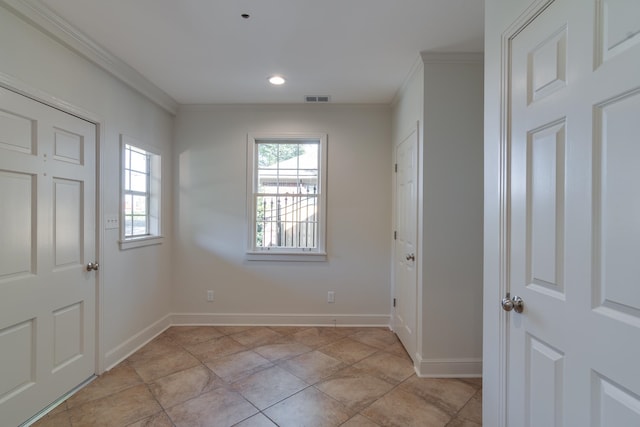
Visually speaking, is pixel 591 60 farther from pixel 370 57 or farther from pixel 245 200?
pixel 245 200

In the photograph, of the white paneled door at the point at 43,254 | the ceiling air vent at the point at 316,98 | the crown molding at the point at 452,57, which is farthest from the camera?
the ceiling air vent at the point at 316,98

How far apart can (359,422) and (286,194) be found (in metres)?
2.38

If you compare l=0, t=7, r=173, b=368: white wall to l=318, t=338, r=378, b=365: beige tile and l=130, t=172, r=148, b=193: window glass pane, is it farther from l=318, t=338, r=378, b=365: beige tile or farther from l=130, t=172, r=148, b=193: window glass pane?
l=318, t=338, r=378, b=365: beige tile

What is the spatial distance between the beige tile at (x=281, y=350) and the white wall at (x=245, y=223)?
0.51 m

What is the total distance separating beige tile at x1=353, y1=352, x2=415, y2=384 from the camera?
2411 millimetres

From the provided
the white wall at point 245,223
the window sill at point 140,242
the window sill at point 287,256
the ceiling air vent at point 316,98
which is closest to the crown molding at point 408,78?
the white wall at point 245,223

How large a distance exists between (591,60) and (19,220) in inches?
111

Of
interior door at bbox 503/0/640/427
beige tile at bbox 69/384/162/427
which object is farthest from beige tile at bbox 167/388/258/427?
interior door at bbox 503/0/640/427

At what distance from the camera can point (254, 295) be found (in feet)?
11.5

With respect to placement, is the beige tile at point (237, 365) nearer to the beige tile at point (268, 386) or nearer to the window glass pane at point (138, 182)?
the beige tile at point (268, 386)

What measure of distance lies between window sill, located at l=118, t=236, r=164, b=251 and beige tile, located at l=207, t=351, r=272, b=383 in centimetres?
128

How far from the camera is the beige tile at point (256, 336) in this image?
119 inches

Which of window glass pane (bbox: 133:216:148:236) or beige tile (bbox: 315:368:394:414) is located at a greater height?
window glass pane (bbox: 133:216:148:236)

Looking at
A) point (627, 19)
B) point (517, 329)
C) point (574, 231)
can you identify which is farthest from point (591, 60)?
point (517, 329)
